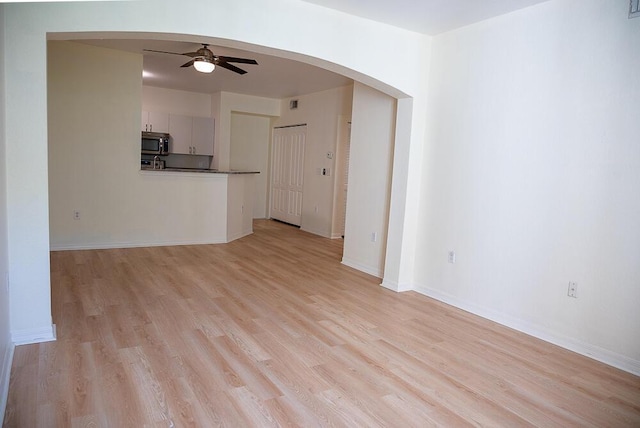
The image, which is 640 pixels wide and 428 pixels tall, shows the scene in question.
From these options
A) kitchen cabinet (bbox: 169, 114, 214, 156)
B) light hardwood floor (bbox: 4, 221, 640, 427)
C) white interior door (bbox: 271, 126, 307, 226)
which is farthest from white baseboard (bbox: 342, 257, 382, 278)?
kitchen cabinet (bbox: 169, 114, 214, 156)

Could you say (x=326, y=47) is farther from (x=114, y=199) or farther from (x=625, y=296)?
(x=114, y=199)

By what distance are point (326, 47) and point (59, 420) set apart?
120 inches

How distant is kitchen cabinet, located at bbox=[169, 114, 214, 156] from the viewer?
25.8 ft

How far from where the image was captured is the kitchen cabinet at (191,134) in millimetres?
7863

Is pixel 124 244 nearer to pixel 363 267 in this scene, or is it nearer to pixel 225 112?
pixel 363 267

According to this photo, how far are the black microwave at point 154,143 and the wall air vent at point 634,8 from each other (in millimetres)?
6887

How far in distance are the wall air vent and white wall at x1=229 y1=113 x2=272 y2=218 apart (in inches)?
259

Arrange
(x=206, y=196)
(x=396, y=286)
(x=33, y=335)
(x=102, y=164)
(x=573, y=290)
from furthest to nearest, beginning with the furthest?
1. (x=206, y=196)
2. (x=102, y=164)
3. (x=396, y=286)
4. (x=573, y=290)
5. (x=33, y=335)

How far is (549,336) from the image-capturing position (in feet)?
10.5

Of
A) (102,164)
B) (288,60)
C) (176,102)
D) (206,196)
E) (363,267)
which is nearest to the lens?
(363,267)

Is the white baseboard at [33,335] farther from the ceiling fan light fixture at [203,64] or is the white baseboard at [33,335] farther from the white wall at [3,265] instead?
the ceiling fan light fixture at [203,64]

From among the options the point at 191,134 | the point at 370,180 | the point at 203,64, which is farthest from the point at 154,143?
the point at 370,180

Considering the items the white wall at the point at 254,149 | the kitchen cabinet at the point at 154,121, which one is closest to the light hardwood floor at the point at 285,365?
the kitchen cabinet at the point at 154,121

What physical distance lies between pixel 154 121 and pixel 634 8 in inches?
278
